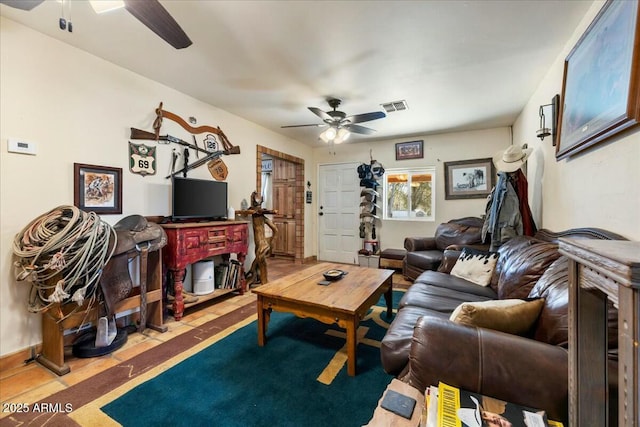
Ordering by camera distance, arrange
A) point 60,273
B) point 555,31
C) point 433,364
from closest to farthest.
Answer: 1. point 433,364
2. point 60,273
3. point 555,31

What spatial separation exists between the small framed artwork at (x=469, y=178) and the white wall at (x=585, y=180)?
1.20m

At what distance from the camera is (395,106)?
344 centimetres

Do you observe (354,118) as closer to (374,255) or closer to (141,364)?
(374,255)

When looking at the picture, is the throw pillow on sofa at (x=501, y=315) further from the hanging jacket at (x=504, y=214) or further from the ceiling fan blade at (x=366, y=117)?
the ceiling fan blade at (x=366, y=117)

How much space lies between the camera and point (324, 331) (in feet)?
7.84

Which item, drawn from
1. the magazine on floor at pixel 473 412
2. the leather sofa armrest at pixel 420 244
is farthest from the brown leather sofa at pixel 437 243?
the magazine on floor at pixel 473 412

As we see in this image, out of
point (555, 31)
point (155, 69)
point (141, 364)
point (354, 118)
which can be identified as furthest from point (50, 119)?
point (555, 31)

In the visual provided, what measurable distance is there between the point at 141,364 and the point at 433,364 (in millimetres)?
1998

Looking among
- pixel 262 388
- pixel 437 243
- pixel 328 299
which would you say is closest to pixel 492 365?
pixel 328 299

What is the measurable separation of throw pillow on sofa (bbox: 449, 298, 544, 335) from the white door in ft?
13.6

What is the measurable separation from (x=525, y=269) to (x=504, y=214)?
137 centimetres

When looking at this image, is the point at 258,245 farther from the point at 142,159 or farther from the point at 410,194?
the point at 410,194

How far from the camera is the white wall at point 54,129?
1883 millimetres

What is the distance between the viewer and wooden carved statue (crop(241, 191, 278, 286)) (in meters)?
3.67
